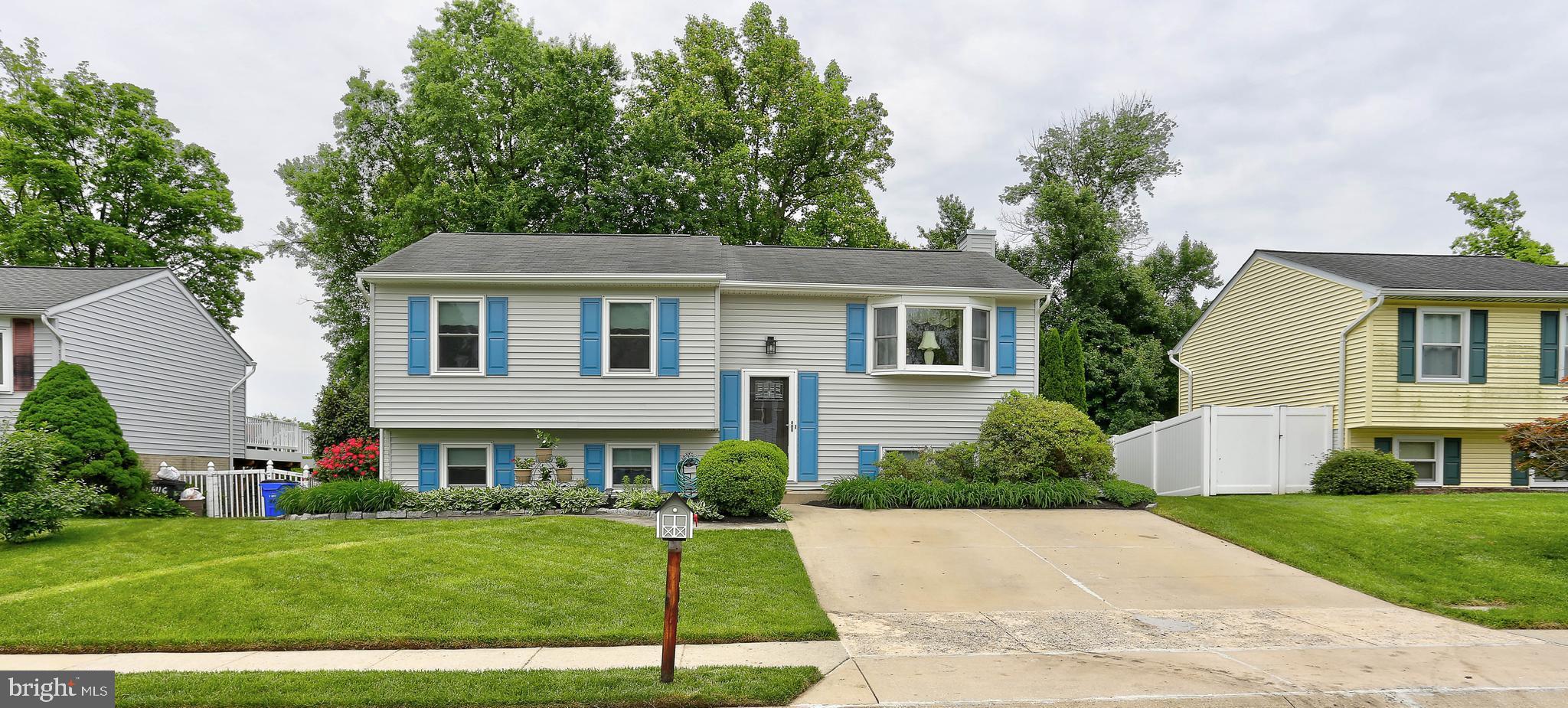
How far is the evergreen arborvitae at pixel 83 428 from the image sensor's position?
43.8 feet

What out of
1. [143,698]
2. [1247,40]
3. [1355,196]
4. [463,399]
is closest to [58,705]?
[143,698]

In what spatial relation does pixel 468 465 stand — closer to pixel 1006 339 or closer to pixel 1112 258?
pixel 1006 339

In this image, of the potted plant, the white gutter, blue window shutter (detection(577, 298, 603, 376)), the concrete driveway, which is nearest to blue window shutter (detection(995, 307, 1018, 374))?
the concrete driveway

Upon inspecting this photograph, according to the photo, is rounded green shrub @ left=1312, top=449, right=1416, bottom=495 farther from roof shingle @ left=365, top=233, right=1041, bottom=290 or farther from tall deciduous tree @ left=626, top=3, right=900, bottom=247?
tall deciduous tree @ left=626, top=3, right=900, bottom=247

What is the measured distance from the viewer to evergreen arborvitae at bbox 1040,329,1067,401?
21.7 m

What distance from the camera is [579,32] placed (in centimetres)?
2775

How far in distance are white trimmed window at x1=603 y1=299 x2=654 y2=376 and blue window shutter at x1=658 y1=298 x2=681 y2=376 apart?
0.16 metres

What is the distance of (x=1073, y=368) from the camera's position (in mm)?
22109

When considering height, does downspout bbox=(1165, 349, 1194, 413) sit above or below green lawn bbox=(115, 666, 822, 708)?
above

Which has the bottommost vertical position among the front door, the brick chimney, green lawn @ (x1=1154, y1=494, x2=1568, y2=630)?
green lawn @ (x1=1154, y1=494, x2=1568, y2=630)

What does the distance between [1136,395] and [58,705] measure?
84.5ft

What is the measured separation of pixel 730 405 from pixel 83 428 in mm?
10452

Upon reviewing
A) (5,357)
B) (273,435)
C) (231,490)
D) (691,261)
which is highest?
(691,261)

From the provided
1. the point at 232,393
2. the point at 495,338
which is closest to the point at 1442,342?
the point at 495,338
